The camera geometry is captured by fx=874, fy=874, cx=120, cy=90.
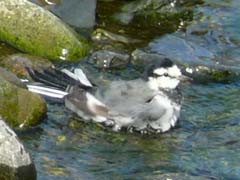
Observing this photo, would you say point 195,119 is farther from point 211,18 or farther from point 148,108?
point 211,18

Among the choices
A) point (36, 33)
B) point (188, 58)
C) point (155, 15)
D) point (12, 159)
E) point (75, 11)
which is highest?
point (12, 159)

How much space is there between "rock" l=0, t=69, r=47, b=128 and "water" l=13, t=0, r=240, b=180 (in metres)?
0.12

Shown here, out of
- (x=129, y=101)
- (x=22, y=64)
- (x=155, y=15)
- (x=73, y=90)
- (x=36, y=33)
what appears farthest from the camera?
(x=155, y=15)

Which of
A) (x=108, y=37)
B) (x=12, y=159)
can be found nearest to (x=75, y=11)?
(x=108, y=37)

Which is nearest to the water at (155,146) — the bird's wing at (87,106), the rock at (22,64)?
the bird's wing at (87,106)

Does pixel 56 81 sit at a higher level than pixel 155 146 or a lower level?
higher

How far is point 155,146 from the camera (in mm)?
7723

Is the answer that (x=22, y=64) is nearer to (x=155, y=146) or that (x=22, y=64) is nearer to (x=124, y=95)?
(x=124, y=95)

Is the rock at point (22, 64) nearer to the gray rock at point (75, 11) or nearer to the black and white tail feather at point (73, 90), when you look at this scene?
the black and white tail feather at point (73, 90)

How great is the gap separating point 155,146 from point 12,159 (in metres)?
2.00

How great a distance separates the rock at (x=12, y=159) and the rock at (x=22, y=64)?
2523 millimetres

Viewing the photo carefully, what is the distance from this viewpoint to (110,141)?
25.3 feet

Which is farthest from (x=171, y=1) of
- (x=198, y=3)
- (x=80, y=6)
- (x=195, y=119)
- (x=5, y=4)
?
(x=195, y=119)

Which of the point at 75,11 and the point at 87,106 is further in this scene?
the point at 75,11
